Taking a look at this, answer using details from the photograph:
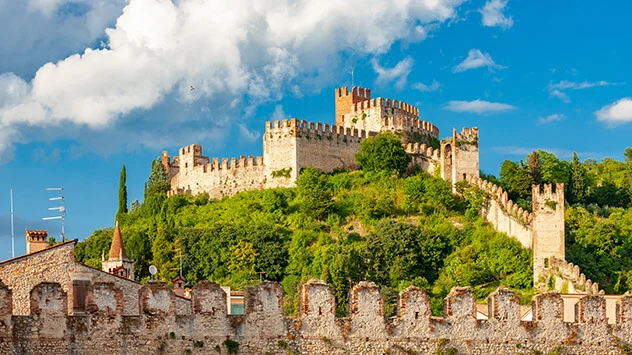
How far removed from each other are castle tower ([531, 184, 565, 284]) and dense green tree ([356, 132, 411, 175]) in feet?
51.1

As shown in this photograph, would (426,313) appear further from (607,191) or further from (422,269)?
(607,191)

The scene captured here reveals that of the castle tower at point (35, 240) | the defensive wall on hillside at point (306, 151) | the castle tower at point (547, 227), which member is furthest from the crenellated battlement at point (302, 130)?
the castle tower at point (35, 240)

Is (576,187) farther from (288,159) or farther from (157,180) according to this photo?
(157,180)

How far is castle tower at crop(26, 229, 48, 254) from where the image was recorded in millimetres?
35781

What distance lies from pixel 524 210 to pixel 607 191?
56.9 feet

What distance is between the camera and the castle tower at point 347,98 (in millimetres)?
90688

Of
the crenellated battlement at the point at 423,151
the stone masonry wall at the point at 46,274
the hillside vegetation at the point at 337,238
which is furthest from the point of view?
the crenellated battlement at the point at 423,151

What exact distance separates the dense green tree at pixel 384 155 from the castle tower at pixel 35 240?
47094 millimetres

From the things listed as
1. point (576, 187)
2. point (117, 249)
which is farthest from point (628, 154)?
point (117, 249)

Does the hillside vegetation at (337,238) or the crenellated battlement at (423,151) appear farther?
the crenellated battlement at (423,151)

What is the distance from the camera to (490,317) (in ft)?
103

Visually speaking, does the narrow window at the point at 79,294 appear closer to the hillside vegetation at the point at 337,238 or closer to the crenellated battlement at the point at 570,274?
the hillside vegetation at the point at 337,238

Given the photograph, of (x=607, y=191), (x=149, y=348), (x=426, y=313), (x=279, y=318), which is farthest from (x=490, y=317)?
(x=607, y=191)

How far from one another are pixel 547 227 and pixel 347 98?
2777cm
